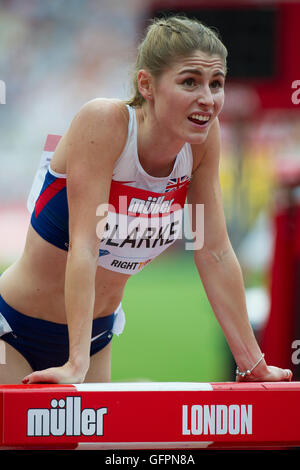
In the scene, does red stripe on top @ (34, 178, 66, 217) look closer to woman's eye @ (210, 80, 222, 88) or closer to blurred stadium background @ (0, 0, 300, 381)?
blurred stadium background @ (0, 0, 300, 381)

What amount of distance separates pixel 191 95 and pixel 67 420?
3.30 feet

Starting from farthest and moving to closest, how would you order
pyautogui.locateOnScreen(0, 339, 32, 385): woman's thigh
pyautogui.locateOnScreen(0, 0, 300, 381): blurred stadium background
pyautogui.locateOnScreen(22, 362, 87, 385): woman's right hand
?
pyautogui.locateOnScreen(0, 0, 300, 381): blurred stadium background, pyautogui.locateOnScreen(0, 339, 32, 385): woman's thigh, pyautogui.locateOnScreen(22, 362, 87, 385): woman's right hand

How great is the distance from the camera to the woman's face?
7.93ft

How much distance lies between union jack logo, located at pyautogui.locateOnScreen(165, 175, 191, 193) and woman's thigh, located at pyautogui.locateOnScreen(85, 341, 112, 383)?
79cm

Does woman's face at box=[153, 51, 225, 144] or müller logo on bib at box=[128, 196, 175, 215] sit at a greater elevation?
woman's face at box=[153, 51, 225, 144]

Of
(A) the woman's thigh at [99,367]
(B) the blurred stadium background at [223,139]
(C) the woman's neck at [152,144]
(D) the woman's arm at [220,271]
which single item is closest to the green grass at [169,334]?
(B) the blurred stadium background at [223,139]

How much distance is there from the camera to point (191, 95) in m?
2.42

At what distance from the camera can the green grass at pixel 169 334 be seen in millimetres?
7016

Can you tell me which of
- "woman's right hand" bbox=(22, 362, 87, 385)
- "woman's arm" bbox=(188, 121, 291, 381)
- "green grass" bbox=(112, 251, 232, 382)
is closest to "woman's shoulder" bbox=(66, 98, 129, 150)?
"woman's arm" bbox=(188, 121, 291, 381)

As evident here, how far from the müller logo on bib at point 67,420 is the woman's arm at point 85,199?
0.23 meters

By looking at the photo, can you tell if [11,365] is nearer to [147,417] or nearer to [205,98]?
[147,417]

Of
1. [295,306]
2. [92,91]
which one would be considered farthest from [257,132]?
[295,306]

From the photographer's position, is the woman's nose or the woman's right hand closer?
the woman's right hand

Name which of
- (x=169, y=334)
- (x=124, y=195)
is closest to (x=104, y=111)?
(x=124, y=195)
